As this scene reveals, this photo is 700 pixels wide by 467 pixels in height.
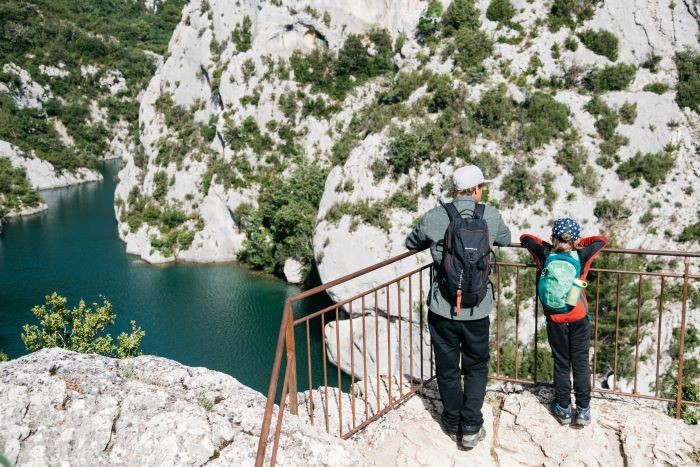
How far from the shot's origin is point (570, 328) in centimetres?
538

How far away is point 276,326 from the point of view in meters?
29.0

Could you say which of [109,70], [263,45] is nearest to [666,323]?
[263,45]

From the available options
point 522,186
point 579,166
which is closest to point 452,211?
point 522,186

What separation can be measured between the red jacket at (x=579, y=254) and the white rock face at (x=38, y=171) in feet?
227

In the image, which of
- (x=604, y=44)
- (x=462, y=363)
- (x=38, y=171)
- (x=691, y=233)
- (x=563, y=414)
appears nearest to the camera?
(x=462, y=363)

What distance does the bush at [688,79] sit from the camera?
2686cm

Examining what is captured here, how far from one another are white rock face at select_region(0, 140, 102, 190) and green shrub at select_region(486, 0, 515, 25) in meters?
54.5

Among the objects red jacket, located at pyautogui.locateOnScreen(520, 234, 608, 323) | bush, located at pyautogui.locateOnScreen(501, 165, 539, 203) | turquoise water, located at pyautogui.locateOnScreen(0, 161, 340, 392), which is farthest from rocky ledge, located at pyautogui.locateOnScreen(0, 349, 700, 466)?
bush, located at pyautogui.locateOnScreen(501, 165, 539, 203)

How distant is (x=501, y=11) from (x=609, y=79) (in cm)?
726

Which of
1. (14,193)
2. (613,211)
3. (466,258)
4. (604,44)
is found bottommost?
(14,193)

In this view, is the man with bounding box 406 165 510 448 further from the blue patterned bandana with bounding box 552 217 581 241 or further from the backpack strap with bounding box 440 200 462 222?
the blue patterned bandana with bounding box 552 217 581 241

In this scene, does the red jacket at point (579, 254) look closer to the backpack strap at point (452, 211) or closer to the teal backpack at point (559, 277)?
the teal backpack at point (559, 277)

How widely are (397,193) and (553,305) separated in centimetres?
2217

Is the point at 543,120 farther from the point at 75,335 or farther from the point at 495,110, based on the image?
the point at 75,335
